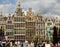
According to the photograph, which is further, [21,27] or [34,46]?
[21,27]

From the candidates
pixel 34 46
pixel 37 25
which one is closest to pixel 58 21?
pixel 37 25

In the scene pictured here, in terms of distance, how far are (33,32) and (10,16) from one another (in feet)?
17.4

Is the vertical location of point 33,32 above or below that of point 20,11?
below

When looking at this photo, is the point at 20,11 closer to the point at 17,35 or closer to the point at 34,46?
the point at 17,35

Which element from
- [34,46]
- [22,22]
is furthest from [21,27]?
[34,46]

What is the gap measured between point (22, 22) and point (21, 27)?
3.32 ft

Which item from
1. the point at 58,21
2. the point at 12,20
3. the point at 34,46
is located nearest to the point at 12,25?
the point at 12,20

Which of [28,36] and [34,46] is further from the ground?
[34,46]

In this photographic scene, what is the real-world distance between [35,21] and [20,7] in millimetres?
4052

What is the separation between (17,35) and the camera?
65312mm

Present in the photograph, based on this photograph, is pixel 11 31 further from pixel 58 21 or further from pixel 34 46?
pixel 34 46

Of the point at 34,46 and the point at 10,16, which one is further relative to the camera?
the point at 10,16

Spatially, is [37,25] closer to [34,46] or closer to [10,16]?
[10,16]

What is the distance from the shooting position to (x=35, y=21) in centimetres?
6656
